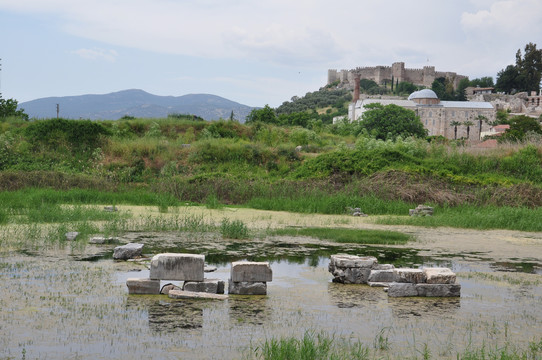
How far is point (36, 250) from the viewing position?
10.8m

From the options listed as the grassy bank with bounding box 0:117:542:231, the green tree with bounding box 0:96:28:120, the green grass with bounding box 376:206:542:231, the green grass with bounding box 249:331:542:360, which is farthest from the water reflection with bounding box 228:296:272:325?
the green tree with bounding box 0:96:28:120

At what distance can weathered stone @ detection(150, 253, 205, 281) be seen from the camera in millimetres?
8008

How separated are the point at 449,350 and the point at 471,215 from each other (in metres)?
11.9

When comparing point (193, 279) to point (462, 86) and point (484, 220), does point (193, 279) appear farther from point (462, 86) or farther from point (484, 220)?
point (462, 86)

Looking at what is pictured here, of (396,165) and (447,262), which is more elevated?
(396,165)

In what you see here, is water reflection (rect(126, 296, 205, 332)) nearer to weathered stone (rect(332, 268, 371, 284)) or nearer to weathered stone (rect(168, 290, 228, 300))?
weathered stone (rect(168, 290, 228, 300))

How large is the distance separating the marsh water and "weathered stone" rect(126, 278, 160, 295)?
0.15 metres

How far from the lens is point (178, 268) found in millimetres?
8023

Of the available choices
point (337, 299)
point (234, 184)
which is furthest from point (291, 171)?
point (337, 299)

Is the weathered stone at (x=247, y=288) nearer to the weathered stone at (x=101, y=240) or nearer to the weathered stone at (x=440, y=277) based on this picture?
the weathered stone at (x=440, y=277)

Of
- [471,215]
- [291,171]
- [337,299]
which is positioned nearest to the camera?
[337,299]

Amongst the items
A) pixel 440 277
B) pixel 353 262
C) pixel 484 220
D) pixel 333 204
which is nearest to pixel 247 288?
pixel 353 262

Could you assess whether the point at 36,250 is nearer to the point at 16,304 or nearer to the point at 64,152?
the point at 16,304

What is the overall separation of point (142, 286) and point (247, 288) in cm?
145
